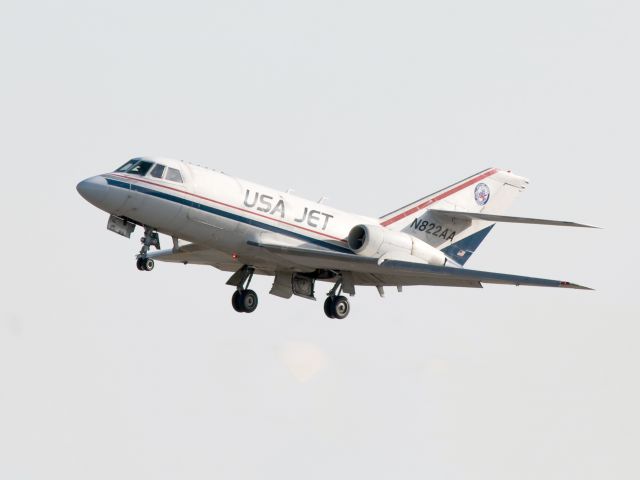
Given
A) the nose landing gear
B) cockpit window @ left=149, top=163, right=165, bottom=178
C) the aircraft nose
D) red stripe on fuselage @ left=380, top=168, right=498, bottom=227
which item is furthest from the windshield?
red stripe on fuselage @ left=380, top=168, right=498, bottom=227

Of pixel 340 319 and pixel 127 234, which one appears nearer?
pixel 127 234

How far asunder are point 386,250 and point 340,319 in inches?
106

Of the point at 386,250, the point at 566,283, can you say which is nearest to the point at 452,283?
the point at 386,250

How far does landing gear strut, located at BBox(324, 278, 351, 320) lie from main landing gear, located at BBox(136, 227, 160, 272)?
233 inches

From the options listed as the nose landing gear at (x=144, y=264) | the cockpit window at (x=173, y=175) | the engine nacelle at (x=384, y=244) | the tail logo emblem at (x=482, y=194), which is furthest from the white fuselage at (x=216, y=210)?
the tail logo emblem at (x=482, y=194)

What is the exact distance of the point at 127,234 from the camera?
38.5m

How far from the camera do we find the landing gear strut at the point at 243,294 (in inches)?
1663

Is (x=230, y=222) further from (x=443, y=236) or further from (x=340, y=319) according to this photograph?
(x=443, y=236)

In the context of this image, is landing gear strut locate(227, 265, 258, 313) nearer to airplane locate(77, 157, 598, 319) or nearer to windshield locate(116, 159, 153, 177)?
airplane locate(77, 157, 598, 319)

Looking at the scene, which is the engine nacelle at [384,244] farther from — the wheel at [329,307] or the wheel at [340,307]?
the wheel at [329,307]

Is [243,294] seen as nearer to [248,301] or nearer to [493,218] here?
[248,301]

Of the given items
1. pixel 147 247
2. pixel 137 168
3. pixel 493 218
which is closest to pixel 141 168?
pixel 137 168

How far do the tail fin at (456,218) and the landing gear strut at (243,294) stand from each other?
14.7 feet

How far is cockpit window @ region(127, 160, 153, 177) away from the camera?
38.3m
